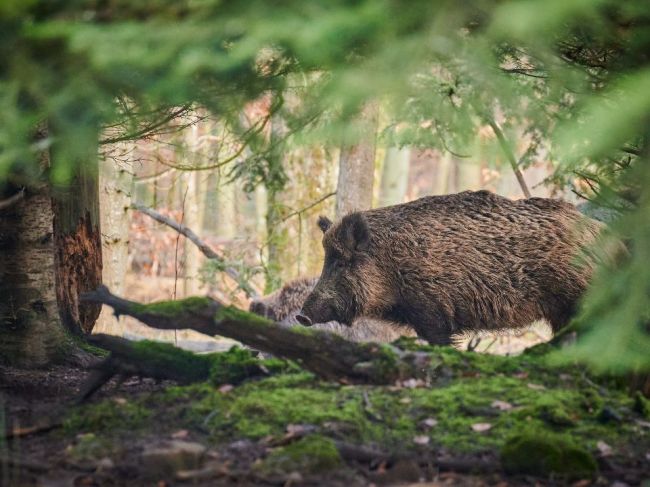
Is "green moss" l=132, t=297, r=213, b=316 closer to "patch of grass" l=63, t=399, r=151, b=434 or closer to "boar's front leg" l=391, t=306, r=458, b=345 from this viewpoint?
"patch of grass" l=63, t=399, r=151, b=434

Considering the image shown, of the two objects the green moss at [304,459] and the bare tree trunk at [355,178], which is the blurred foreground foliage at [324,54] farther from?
the bare tree trunk at [355,178]

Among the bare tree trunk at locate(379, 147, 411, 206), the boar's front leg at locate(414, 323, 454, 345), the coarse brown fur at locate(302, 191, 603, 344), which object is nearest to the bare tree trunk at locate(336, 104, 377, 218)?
the coarse brown fur at locate(302, 191, 603, 344)

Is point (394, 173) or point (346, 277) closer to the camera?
point (346, 277)

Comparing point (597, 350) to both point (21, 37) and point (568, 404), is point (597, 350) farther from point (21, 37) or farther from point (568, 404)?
point (21, 37)

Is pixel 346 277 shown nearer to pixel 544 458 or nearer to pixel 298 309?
pixel 298 309

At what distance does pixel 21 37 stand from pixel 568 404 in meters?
3.48

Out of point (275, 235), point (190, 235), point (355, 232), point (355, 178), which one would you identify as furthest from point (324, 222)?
point (275, 235)

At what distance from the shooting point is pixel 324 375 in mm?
5211

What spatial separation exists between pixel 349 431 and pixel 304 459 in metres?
0.52

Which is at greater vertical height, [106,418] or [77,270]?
[77,270]

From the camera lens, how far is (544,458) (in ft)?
14.5


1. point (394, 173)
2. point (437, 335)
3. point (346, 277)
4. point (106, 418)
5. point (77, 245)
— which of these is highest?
point (394, 173)

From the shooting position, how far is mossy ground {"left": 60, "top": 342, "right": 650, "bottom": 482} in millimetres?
4715

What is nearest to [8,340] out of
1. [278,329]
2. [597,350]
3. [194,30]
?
[278,329]
